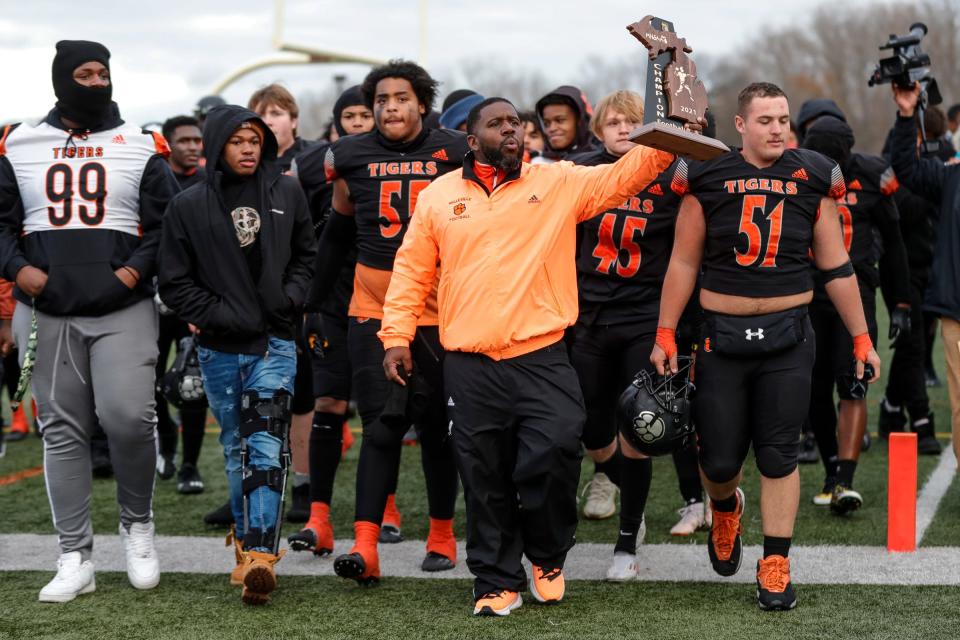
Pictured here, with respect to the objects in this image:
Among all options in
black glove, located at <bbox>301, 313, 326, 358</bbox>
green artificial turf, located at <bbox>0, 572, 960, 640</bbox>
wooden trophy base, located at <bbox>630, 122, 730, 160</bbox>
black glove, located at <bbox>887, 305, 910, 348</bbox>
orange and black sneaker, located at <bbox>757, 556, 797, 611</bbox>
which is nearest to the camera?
wooden trophy base, located at <bbox>630, 122, 730, 160</bbox>

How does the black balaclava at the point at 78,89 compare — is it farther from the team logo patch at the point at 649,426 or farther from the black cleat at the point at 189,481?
the black cleat at the point at 189,481

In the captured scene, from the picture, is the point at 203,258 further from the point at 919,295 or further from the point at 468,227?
the point at 919,295

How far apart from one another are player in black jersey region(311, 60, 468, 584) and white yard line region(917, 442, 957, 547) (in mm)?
2311

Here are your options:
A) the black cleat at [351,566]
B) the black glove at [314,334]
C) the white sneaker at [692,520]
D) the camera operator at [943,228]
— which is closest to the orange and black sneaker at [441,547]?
the black cleat at [351,566]

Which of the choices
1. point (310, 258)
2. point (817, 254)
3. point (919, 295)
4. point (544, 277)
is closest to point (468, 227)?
point (544, 277)

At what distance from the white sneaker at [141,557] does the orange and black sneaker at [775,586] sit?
8.56 ft

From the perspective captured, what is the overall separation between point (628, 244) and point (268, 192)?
1.66m

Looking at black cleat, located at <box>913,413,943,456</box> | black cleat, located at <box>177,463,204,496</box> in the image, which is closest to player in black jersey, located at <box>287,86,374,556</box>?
black cleat, located at <box>177,463,204,496</box>

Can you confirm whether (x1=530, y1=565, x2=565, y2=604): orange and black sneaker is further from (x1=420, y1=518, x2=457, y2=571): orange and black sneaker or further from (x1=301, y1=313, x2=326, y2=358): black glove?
(x1=301, y1=313, x2=326, y2=358): black glove

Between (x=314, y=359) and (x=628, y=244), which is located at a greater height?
(x=628, y=244)

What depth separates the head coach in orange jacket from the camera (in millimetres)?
5062

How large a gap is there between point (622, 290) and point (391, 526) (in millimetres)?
1755

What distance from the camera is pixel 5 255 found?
5457mm

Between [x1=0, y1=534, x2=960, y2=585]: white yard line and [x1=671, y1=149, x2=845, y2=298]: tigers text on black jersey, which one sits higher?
[x1=671, y1=149, x2=845, y2=298]: tigers text on black jersey
